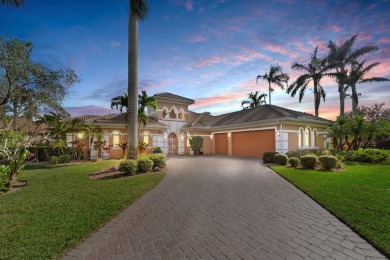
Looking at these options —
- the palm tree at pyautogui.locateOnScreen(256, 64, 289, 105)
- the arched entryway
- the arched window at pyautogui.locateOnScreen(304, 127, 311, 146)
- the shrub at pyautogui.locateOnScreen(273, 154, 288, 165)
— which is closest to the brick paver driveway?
the shrub at pyautogui.locateOnScreen(273, 154, 288, 165)

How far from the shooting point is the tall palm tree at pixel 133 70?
12031mm

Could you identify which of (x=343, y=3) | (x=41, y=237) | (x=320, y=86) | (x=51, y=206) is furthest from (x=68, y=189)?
(x=320, y=86)

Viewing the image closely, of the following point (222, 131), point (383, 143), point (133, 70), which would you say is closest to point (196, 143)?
point (222, 131)

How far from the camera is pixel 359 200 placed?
5.85 m

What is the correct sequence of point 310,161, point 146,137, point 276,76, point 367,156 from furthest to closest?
point 276,76 < point 146,137 < point 367,156 < point 310,161

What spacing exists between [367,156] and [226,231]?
16.6 meters

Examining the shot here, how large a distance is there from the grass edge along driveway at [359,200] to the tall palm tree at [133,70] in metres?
9.33

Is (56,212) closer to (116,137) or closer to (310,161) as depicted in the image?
(310,161)

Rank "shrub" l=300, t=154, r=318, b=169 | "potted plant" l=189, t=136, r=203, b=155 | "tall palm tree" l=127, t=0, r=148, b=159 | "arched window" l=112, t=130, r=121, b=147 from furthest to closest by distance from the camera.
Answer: "potted plant" l=189, t=136, r=203, b=155, "arched window" l=112, t=130, r=121, b=147, "tall palm tree" l=127, t=0, r=148, b=159, "shrub" l=300, t=154, r=318, b=169

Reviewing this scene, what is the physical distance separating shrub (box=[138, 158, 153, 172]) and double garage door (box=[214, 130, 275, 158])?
12201 mm

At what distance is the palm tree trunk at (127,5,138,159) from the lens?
12.2 meters

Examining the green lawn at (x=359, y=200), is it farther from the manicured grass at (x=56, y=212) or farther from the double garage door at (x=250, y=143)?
the double garage door at (x=250, y=143)

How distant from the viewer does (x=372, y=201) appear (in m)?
5.75

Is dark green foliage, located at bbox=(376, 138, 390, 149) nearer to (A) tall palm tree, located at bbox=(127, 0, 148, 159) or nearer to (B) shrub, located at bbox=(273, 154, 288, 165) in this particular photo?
(B) shrub, located at bbox=(273, 154, 288, 165)
